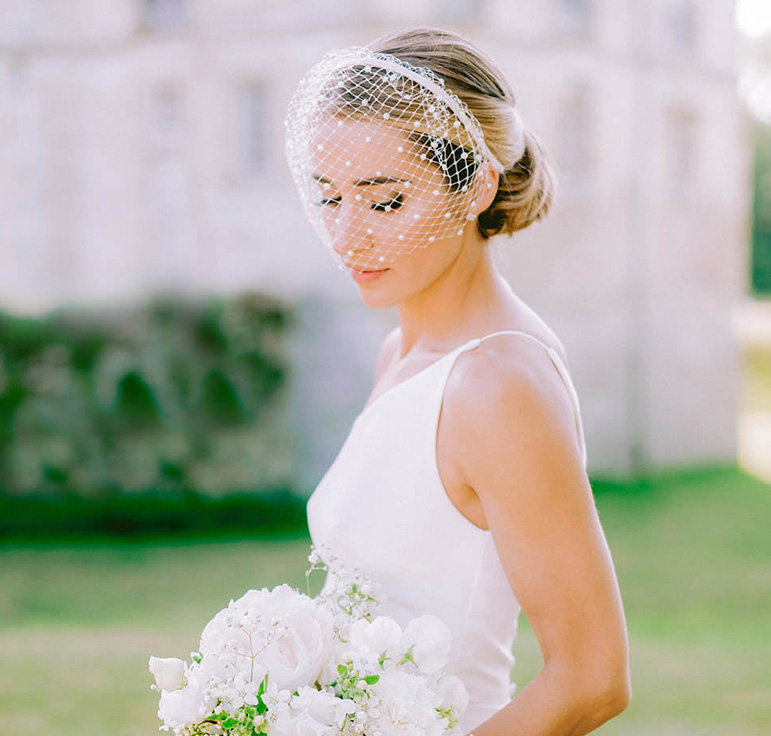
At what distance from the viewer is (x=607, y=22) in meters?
16.0

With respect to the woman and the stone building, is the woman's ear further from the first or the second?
the stone building

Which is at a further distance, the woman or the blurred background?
the blurred background

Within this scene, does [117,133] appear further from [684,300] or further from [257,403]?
[684,300]

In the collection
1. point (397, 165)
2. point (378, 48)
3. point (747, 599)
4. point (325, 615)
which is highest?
point (378, 48)

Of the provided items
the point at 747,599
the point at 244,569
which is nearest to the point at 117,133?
the point at 244,569

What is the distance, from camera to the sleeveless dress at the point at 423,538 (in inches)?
83.4

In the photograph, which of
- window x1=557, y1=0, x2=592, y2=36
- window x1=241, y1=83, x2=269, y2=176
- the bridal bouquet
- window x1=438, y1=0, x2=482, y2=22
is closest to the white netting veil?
the bridal bouquet

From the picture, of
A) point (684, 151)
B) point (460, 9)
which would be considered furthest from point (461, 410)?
point (684, 151)

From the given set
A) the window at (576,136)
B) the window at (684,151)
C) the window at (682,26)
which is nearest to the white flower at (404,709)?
the window at (576,136)

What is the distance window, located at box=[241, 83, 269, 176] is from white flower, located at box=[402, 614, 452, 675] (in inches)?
541

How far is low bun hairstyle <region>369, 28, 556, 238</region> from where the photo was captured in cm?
229

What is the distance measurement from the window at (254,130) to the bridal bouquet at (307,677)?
45.0 feet

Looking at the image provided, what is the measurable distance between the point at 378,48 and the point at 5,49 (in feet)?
51.3

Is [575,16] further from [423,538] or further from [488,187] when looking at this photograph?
[423,538]
